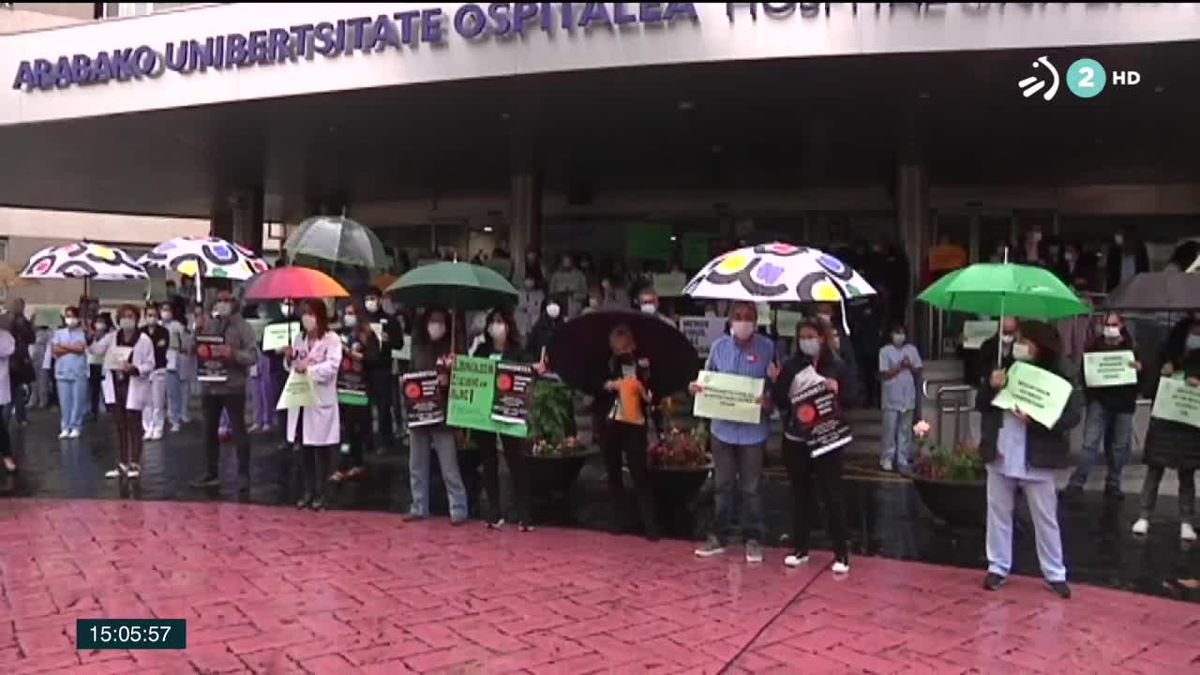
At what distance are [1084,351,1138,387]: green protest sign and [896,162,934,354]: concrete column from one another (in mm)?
7663

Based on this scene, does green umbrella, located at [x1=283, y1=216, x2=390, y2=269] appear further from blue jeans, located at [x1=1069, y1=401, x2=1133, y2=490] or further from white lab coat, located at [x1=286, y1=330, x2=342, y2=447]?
blue jeans, located at [x1=1069, y1=401, x2=1133, y2=490]

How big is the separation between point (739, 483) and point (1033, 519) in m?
1.99

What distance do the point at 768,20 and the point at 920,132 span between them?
5252 millimetres

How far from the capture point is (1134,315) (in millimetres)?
10641

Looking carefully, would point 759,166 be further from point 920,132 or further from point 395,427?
point 395,427

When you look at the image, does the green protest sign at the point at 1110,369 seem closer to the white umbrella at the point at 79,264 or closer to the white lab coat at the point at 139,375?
the white lab coat at the point at 139,375

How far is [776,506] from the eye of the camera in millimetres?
9172

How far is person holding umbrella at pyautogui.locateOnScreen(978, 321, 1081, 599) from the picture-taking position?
634 centimetres

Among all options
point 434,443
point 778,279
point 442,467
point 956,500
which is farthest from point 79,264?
point 956,500

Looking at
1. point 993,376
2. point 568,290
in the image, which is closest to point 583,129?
point 568,290
